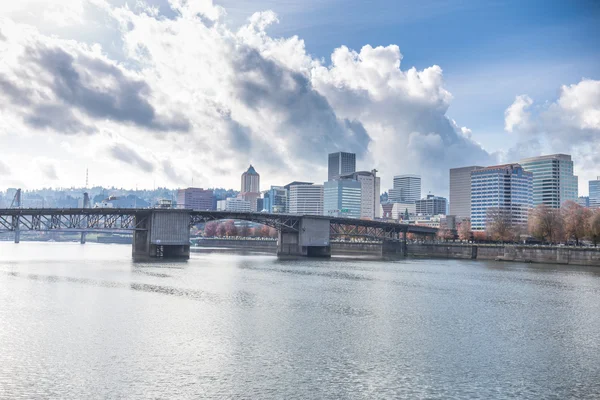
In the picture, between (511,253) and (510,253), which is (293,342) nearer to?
(511,253)

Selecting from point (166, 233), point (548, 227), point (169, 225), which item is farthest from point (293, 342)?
point (548, 227)

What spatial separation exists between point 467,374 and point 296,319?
62.6 ft

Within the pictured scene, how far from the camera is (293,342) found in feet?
129

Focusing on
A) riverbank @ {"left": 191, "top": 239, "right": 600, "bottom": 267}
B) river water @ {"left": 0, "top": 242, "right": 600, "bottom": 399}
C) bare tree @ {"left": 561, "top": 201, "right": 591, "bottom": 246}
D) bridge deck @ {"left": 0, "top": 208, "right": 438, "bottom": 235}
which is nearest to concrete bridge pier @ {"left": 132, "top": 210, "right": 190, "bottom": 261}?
bridge deck @ {"left": 0, "top": 208, "right": 438, "bottom": 235}

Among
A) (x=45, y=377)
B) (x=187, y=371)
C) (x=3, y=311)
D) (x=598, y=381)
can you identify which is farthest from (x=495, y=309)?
(x=3, y=311)

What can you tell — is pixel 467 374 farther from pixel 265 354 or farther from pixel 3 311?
pixel 3 311

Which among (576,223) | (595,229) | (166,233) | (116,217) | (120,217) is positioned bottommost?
(166,233)

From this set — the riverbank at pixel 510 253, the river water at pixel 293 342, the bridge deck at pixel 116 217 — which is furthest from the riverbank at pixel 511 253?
the river water at pixel 293 342

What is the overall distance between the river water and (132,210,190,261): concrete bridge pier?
193 ft

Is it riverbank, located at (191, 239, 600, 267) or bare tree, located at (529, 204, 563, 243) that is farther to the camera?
bare tree, located at (529, 204, 563, 243)

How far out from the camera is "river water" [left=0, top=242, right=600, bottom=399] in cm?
2936

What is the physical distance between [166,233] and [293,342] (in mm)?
97988

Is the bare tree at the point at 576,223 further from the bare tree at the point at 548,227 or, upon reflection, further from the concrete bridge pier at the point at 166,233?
the concrete bridge pier at the point at 166,233

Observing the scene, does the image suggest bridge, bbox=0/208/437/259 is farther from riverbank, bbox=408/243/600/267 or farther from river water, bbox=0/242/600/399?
river water, bbox=0/242/600/399
